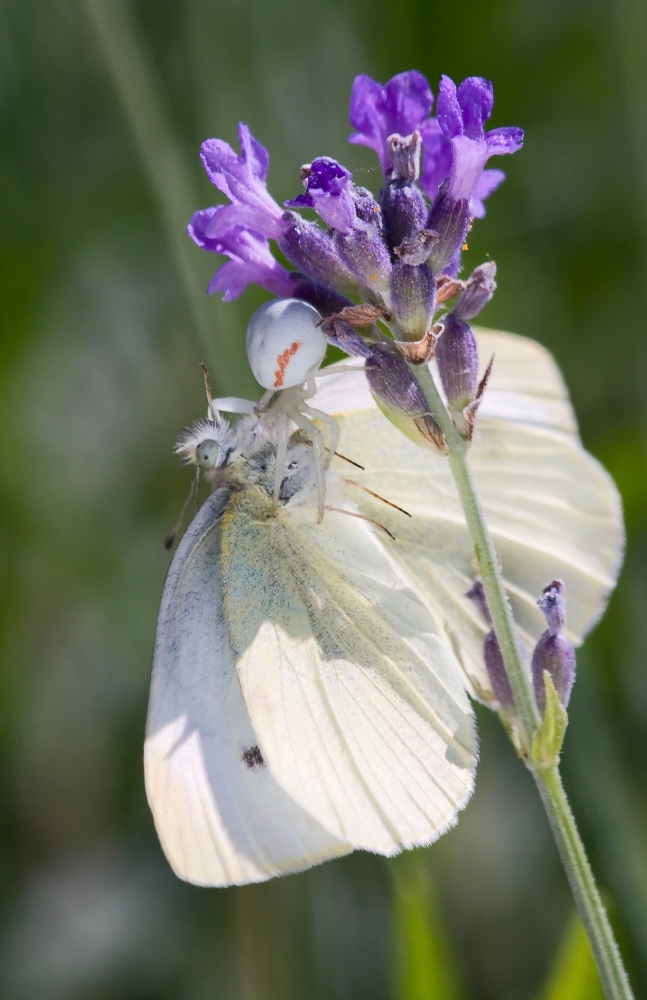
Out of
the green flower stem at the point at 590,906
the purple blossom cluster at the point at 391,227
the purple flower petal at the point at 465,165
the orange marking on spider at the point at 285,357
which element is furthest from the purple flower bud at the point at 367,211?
the green flower stem at the point at 590,906

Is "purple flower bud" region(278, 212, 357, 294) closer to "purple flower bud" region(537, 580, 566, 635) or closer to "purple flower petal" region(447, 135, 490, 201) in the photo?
"purple flower petal" region(447, 135, 490, 201)

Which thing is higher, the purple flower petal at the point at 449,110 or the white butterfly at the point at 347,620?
the purple flower petal at the point at 449,110

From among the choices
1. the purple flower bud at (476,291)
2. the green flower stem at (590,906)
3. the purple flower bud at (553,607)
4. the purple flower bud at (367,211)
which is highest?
the purple flower bud at (367,211)

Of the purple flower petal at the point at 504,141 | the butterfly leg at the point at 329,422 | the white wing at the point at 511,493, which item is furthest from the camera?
the white wing at the point at 511,493

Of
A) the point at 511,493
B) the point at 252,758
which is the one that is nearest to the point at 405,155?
the point at 511,493

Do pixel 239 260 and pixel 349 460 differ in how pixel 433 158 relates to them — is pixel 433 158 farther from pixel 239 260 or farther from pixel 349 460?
pixel 349 460

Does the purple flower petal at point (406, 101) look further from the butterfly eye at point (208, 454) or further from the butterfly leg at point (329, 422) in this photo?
the butterfly eye at point (208, 454)

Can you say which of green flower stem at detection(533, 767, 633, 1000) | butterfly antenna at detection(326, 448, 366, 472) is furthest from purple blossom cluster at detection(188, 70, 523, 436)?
green flower stem at detection(533, 767, 633, 1000)
